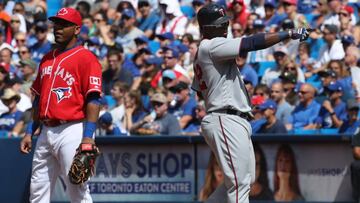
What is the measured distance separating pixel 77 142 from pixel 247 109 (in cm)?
130

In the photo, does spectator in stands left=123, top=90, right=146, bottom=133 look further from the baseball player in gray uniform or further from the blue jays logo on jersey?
the baseball player in gray uniform

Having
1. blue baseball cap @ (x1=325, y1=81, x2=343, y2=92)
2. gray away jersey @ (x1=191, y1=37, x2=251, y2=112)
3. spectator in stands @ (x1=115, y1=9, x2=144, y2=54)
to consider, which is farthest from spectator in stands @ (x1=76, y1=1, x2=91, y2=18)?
gray away jersey @ (x1=191, y1=37, x2=251, y2=112)

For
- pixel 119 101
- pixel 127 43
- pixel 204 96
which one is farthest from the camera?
pixel 127 43

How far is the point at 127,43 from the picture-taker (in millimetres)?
14938

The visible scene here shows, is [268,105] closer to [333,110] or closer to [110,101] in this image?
[333,110]

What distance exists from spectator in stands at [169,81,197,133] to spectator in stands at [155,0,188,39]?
2385 millimetres

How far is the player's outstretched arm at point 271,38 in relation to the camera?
6598 mm

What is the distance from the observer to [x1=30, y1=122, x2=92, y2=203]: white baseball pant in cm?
707

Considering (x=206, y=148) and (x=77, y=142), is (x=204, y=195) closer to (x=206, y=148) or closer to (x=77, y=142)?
(x=206, y=148)

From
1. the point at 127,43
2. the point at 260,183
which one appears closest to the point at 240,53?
the point at 260,183

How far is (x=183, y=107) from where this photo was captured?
1198 cm

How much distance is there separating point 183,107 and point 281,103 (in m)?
1.24

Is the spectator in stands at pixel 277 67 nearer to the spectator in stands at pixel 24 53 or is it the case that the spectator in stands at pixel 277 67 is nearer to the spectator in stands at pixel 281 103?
the spectator in stands at pixel 281 103

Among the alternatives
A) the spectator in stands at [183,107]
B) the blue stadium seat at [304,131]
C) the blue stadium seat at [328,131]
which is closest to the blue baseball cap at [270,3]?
the spectator in stands at [183,107]
